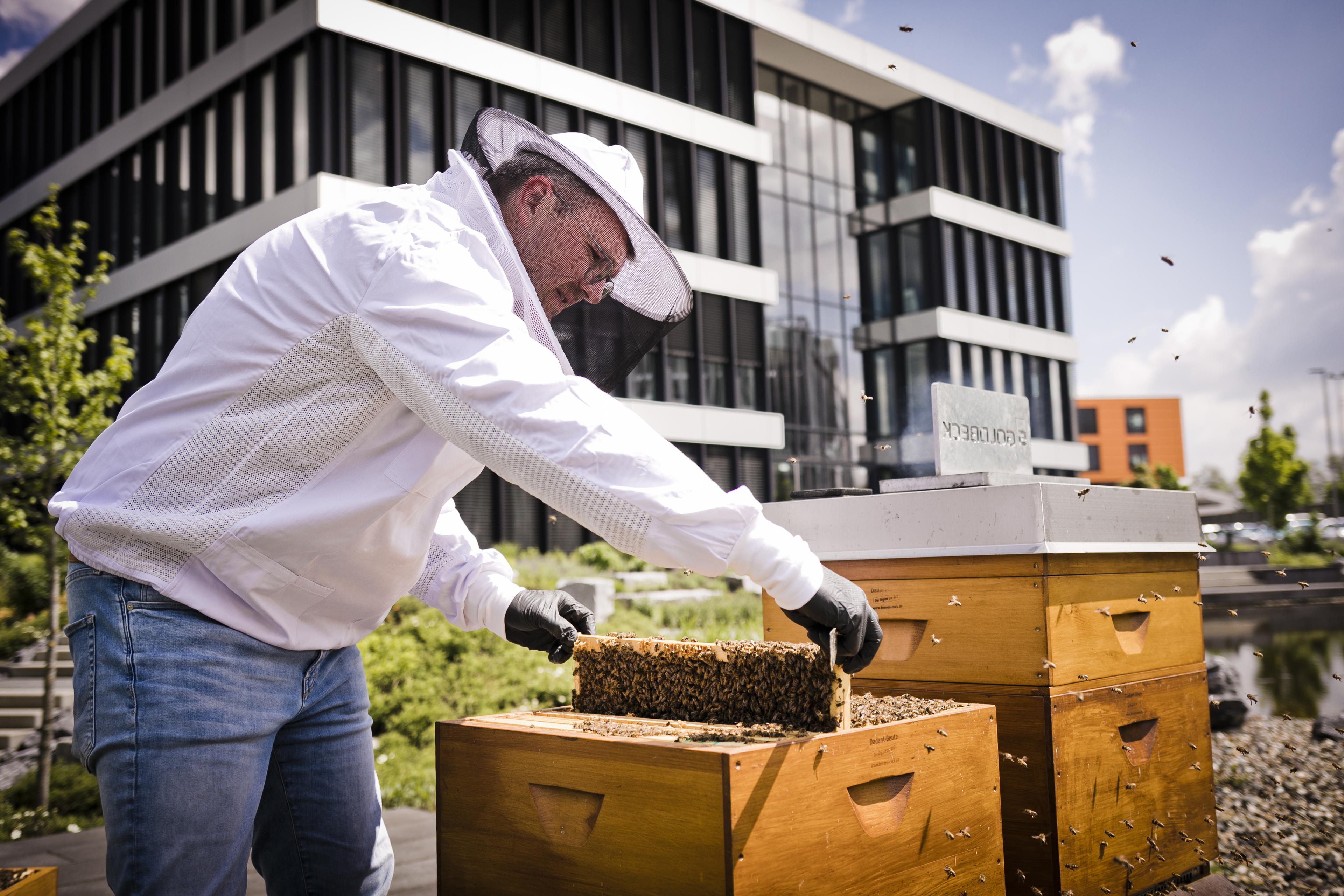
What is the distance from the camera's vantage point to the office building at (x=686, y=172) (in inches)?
463

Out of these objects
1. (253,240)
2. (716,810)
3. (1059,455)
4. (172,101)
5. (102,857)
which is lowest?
(102,857)

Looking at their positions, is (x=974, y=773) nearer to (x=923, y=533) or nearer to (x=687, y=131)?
(x=923, y=533)

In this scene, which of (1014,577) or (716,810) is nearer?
(716,810)

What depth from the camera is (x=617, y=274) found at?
218cm

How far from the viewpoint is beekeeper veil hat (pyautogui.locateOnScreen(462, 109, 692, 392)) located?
1.87m

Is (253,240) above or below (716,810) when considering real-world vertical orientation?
above

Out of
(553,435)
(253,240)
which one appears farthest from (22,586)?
(553,435)

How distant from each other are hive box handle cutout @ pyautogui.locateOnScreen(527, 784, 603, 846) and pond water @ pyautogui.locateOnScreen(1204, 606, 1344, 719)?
409 centimetres

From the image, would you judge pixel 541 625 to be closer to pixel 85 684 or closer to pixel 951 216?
pixel 85 684

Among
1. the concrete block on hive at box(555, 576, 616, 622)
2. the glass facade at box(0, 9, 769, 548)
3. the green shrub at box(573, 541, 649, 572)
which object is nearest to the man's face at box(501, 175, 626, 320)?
the concrete block on hive at box(555, 576, 616, 622)

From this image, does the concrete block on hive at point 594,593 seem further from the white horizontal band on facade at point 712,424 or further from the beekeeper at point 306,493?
the beekeeper at point 306,493

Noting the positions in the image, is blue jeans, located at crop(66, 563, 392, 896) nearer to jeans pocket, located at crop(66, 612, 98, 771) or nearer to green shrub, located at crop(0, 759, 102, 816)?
jeans pocket, located at crop(66, 612, 98, 771)

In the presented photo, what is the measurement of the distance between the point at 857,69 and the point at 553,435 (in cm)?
2015

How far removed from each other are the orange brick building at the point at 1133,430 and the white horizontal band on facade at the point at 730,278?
40812 mm
